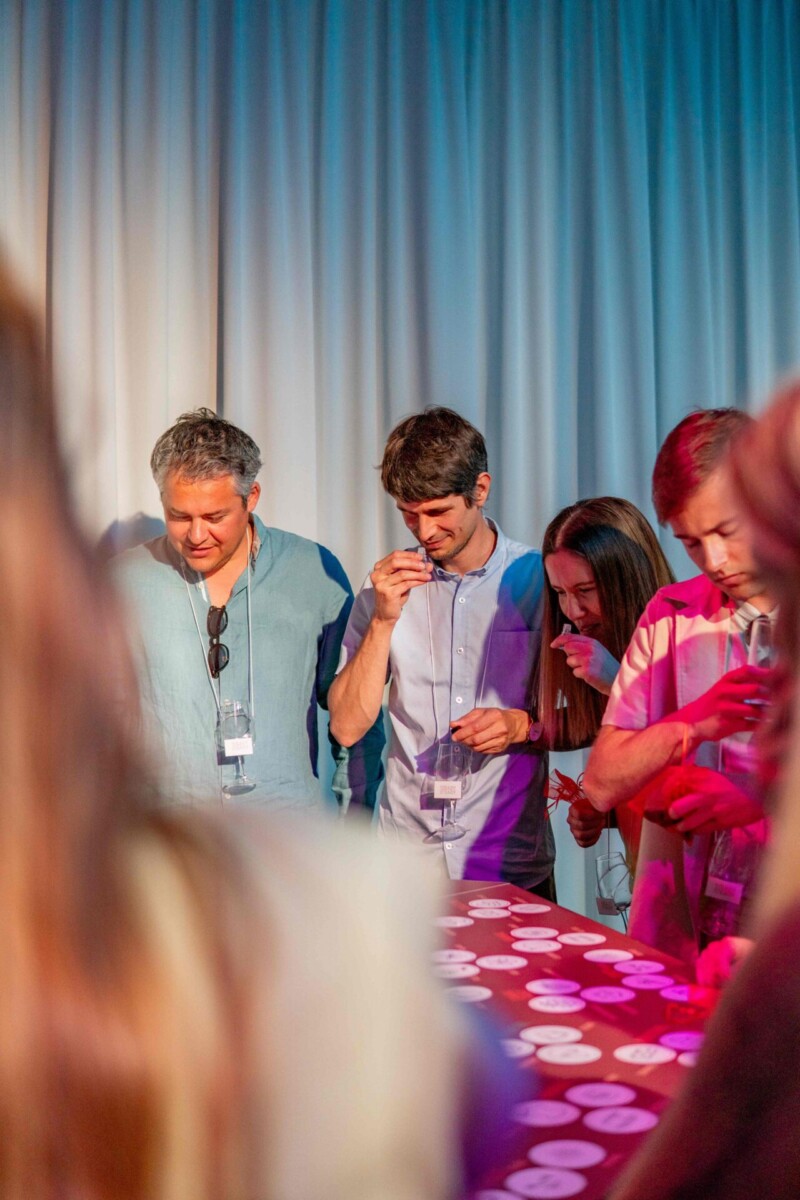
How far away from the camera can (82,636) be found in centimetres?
53

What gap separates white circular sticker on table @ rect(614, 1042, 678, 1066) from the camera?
3.92 ft

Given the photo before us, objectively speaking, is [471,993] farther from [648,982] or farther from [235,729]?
[235,729]

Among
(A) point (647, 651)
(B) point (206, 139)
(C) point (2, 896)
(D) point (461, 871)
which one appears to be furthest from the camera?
(B) point (206, 139)

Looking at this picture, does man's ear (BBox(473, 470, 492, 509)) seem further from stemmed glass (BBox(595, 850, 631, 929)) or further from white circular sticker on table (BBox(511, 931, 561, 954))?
white circular sticker on table (BBox(511, 931, 561, 954))

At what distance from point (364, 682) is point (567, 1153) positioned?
2.06 metres

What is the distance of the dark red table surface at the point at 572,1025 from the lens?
3.18 feet

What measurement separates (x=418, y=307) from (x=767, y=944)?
3922 mm

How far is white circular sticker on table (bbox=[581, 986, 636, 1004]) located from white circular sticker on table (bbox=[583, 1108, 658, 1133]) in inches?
12.9

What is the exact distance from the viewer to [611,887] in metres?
2.20

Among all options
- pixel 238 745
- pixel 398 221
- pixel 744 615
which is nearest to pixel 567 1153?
pixel 744 615

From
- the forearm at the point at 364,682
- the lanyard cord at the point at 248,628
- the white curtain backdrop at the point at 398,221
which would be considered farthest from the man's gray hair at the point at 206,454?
the white curtain backdrop at the point at 398,221

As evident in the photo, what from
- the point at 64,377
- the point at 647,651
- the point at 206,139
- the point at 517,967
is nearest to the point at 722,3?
the point at 206,139

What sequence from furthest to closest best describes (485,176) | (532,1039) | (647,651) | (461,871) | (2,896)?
(485,176) < (461,871) < (647,651) < (532,1039) < (2,896)

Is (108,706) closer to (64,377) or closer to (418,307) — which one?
(64,377)
